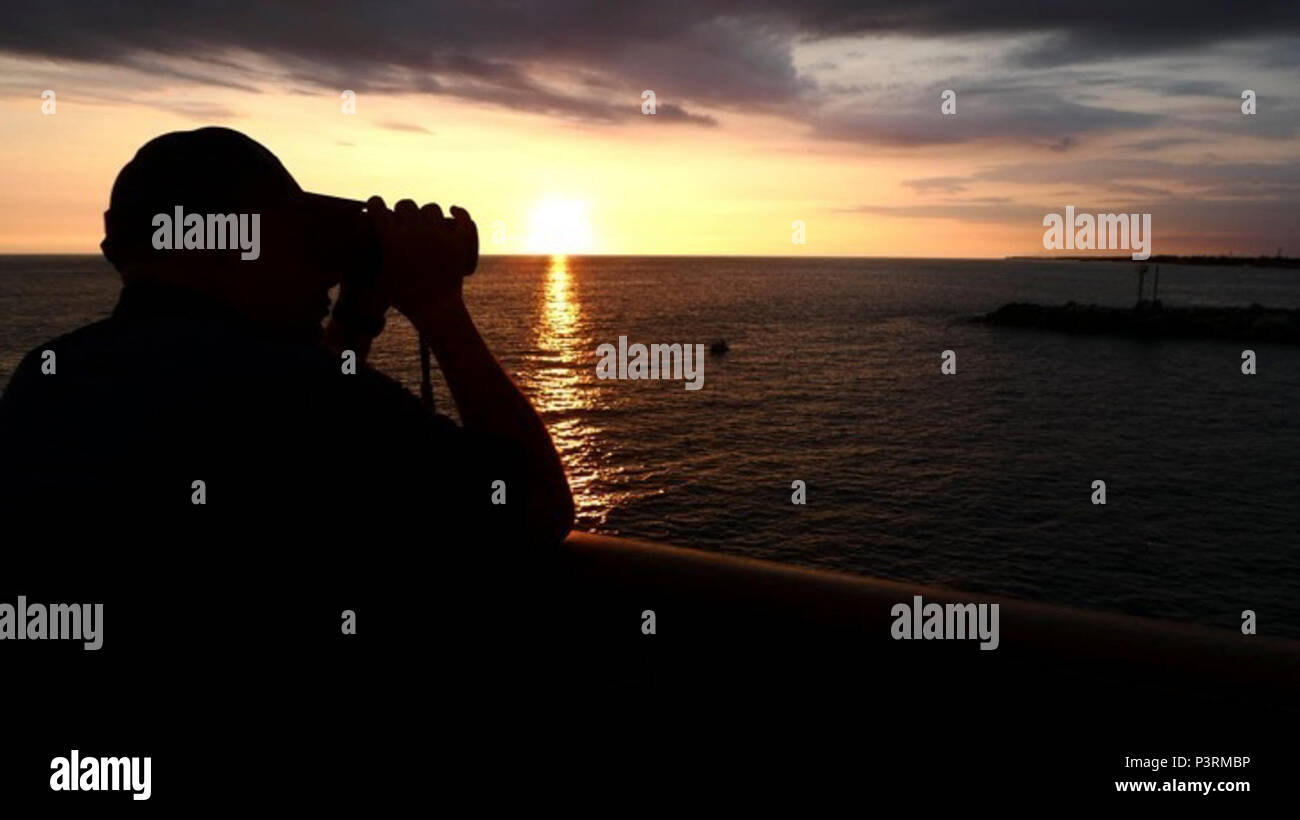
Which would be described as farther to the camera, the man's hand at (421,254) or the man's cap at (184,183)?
the man's hand at (421,254)

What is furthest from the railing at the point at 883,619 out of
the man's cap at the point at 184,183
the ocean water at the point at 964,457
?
the ocean water at the point at 964,457

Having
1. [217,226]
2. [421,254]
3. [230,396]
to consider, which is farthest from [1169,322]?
[230,396]

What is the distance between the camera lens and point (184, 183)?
4.08ft

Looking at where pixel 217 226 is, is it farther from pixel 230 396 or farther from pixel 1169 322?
pixel 1169 322

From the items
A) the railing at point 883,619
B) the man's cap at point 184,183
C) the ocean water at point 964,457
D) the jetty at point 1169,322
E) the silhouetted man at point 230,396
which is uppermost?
the jetty at point 1169,322

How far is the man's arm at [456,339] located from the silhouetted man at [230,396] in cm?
17

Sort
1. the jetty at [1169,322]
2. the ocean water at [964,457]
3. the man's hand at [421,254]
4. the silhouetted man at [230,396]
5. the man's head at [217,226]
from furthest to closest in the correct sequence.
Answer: the jetty at [1169,322] < the ocean water at [964,457] < the man's hand at [421,254] < the man's head at [217,226] < the silhouetted man at [230,396]

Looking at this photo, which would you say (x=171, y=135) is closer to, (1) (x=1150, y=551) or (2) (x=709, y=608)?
(2) (x=709, y=608)

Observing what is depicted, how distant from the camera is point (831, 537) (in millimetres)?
27109

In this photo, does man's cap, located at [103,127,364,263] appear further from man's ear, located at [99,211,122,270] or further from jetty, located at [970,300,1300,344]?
jetty, located at [970,300,1300,344]

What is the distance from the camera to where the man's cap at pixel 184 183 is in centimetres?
124

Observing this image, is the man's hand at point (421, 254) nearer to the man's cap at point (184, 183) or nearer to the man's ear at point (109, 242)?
the man's cap at point (184, 183)

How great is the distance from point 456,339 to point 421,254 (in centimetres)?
18

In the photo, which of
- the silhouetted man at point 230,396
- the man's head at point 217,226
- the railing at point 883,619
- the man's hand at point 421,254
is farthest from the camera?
the man's hand at point 421,254
